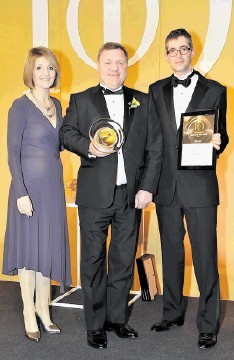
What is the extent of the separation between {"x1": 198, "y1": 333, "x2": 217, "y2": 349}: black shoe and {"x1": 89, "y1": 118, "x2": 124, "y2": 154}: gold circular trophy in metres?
1.22

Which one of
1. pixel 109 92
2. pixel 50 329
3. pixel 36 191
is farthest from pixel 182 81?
pixel 50 329

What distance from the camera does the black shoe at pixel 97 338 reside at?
3314 mm

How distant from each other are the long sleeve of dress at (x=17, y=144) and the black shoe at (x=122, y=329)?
971 mm

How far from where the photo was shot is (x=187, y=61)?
3256 millimetres

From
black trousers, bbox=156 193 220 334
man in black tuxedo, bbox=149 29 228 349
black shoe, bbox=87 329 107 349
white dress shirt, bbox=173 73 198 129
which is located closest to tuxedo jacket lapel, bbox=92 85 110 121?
man in black tuxedo, bbox=149 29 228 349

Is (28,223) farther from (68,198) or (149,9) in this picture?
(149,9)

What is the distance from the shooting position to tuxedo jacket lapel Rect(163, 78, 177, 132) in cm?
332

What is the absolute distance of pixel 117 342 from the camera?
11.1ft

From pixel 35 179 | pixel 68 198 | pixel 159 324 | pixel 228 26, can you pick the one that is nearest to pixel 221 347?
pixel 159 324

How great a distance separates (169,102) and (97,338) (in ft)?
4.70

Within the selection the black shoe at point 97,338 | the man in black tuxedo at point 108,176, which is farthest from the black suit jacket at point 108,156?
the black shoe at point 97,338

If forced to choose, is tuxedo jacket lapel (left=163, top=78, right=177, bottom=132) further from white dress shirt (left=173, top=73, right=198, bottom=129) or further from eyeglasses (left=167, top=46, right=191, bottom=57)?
eyeglasses (left=167, top=46, right=191, bottom=57)

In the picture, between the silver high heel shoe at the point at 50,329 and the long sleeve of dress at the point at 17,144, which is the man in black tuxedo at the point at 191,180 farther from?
the silver high heel shoe at the point at 50,329

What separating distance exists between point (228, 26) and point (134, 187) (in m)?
1.63
